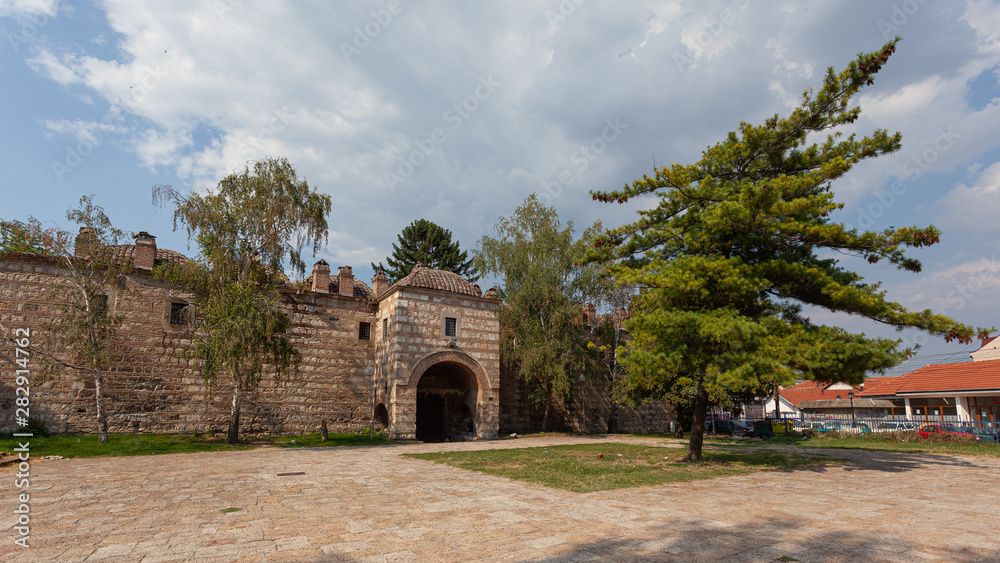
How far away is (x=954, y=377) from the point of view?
19734mm

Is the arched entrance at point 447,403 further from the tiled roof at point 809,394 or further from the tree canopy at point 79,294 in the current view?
the tiled roof at point 809,394

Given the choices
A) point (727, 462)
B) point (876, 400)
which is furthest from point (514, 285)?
point (876, 400)

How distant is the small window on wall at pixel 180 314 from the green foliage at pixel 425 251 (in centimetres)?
2064

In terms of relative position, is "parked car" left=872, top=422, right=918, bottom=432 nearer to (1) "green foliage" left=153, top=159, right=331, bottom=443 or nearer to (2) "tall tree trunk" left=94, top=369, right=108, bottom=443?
(1) "green foliage" left=153, top=159, right=331, bottom=443

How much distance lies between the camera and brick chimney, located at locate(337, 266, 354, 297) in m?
19.6

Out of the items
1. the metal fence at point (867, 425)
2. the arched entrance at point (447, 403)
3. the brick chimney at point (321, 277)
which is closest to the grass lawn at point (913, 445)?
the metal fence at point (867, 425)

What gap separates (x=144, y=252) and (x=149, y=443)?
6.12m

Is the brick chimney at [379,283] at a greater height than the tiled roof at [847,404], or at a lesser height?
greater

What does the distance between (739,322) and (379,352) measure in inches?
548

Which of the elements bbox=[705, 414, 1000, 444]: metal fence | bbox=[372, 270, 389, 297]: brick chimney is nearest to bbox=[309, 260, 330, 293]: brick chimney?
bbox=[372, 270, 389, 297]: brick chimney

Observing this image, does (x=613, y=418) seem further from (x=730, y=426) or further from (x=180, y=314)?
(x=180, y=314)

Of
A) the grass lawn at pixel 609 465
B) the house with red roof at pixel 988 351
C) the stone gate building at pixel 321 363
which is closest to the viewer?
the grass lawn at pixel 609 465

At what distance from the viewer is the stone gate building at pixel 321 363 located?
14703 millimetres

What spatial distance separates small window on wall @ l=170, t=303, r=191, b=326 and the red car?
78.6ft
